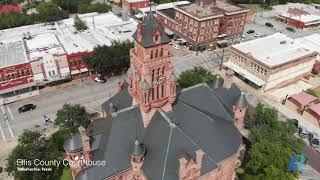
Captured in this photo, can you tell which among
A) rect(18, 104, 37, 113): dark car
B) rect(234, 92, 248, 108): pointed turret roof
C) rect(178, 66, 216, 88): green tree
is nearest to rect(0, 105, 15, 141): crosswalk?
rect(18, 104, 37, 113): dark car

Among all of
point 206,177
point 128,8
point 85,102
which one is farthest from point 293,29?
point 206,177

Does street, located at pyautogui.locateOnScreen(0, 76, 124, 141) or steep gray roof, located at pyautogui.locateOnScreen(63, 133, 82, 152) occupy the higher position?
steep gray roof, located at pyautogui.locateOnScreen(63, 133, 82, 152)

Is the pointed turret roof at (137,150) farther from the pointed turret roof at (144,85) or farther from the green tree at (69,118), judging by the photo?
the green tree at (69,118)

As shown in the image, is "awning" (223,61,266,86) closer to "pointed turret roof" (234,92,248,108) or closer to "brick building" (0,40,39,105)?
"pointed turret roof" (234,92,248,108)

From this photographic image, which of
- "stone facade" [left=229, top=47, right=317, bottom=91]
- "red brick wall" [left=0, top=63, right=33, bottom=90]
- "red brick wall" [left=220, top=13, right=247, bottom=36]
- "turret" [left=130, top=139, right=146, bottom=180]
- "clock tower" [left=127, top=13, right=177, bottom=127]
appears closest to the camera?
"clock tower" [left=127, top=13, right=177, bottom=127]

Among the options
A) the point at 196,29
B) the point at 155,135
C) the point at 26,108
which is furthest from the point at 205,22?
the point at 155,135

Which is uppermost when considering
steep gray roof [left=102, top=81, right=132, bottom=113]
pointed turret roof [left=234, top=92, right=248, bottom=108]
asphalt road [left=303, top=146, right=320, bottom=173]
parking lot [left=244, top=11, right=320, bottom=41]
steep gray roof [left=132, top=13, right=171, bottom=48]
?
steep gray roof [left=132, top=13, right=171, bottom=48]

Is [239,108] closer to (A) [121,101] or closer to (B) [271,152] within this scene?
(B) [271,152]

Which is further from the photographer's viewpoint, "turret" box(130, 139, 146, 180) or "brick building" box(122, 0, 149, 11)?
"brick building" box(122, 0, 149, 11)
